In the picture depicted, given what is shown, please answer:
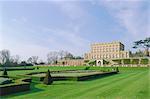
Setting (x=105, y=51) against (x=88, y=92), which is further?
(x=105, y=51)

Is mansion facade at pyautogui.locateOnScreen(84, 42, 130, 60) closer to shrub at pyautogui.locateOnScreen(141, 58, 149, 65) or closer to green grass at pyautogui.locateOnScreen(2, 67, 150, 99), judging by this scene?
shrub at pyautogui.locateOnScreen(141, 58, 149, 65)

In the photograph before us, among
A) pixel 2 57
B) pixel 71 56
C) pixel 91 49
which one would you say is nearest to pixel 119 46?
pixel 91 49

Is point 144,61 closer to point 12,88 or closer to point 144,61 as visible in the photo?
point 144,61

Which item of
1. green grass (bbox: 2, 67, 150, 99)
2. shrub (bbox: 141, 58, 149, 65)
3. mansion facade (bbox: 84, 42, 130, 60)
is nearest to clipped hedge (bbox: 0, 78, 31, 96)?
green grass (bbox: 2, 67, 150, 99)

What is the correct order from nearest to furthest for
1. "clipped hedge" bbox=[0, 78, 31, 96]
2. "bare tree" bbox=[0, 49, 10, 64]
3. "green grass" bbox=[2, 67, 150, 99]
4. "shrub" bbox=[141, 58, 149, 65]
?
"green grass" bbox=[2, 67, 150, 99], "clipped hedge" bbox=[0, 78, 31, 96], "shrub" bbox=[141, 58, 149, 65], "bare tree" bbox=[0, 49, 10, 64]

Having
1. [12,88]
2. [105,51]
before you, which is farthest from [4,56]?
[12,88]

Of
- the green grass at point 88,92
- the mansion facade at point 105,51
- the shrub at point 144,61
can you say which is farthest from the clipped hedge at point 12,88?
the mansion facade at point 105,51

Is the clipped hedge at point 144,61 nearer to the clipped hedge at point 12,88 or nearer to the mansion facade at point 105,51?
the mansion facade at point 105,51

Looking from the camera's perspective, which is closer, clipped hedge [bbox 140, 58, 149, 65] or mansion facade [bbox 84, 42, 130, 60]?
clipped hedge [bbox 140, 58, 149, 65]

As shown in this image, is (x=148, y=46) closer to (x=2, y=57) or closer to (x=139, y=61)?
(x=139, y=61)

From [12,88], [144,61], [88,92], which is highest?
[144,61]

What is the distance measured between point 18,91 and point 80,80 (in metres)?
7.62

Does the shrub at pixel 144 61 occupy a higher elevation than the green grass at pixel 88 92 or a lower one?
higher

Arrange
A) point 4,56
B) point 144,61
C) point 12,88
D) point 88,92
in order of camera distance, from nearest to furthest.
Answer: point 12,88 < point 88,92 < point 144,61 < point 4,56
